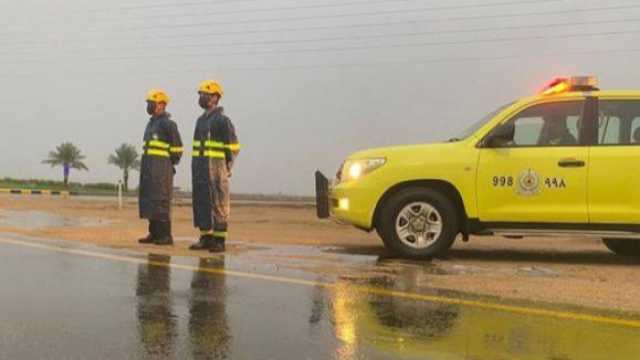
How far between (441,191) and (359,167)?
974mm

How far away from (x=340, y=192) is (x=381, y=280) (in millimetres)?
2318

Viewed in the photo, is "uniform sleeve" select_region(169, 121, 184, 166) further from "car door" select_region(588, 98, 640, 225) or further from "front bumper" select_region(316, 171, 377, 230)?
"car door" select_region(588, 98, 640, 225)

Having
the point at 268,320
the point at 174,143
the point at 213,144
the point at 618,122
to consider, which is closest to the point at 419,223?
the point at 618,122

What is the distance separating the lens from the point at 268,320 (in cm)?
546

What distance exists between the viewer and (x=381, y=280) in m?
7.20

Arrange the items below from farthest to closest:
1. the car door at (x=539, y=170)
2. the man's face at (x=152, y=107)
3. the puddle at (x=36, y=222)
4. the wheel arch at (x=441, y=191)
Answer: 1. the puddle at (x=36, y=222)
2. the man's face at (x=152, y=107)
3. the wheel arch at (x=441, y=191)
4. the car door at (x=539, y=170)

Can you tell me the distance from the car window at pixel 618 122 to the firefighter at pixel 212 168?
4087mm

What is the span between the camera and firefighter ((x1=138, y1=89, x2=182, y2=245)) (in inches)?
394

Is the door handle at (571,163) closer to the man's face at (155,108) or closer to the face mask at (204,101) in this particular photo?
the face mask at (204,101)

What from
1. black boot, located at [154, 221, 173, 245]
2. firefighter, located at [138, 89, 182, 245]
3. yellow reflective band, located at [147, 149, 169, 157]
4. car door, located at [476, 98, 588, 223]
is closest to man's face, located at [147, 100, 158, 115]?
firefighter, located at [138, 89, 182, 245]

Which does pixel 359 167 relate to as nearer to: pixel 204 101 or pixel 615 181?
pixel 204 101

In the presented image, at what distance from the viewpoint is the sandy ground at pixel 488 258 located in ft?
22.4

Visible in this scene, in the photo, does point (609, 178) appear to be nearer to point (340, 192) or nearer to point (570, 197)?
point (570, 197)

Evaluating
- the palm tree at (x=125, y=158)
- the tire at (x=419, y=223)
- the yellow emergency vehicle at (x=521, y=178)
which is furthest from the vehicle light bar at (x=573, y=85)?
the palm tree at (x=125, y=158)
